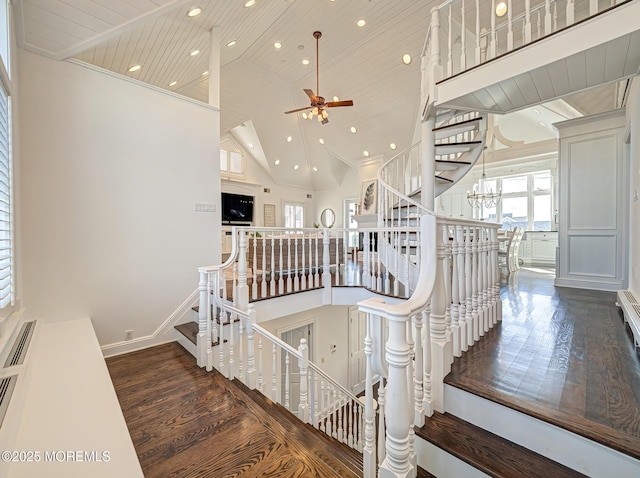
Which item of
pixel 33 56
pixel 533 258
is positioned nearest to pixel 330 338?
pixel 33 56

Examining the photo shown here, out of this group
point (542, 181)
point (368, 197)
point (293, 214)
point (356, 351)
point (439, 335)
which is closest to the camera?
point (439, 335)

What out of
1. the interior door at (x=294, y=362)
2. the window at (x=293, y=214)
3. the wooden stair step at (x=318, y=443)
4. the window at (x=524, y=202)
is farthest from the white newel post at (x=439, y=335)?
the window at (x=293, y=214)

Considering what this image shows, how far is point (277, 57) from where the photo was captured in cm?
609

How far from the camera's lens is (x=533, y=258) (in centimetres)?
738

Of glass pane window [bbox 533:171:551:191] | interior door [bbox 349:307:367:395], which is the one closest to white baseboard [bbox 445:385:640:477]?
interior door [bbox 349:307:367:395]

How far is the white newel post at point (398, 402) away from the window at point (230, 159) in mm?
7716

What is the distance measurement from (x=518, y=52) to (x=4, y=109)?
12.4 feet

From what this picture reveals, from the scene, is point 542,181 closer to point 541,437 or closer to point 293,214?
point 293,214

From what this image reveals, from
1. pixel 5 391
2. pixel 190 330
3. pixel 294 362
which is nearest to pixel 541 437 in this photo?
pixel 5 391

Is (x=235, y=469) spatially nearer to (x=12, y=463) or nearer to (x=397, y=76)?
(x=12, y=463)

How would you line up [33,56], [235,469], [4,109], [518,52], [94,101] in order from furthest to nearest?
1. [94,101]
2. [33,56]
3. [518,52]
4. [4,109]
5. [235,469]

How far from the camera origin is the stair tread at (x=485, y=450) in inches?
46.3

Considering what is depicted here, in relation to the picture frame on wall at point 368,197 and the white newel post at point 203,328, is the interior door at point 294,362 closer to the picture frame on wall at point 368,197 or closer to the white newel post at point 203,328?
the white newel post at point 203,328

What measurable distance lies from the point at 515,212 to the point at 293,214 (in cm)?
678
